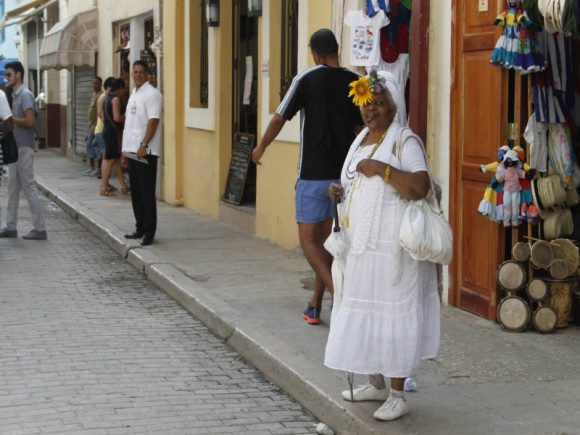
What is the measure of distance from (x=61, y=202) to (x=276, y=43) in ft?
20.6

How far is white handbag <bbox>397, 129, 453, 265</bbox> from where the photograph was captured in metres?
4.94

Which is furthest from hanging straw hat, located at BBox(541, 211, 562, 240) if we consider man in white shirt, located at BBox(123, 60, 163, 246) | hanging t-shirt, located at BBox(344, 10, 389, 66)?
man in white shirt, located at BBox(123, 60, 163, 246)

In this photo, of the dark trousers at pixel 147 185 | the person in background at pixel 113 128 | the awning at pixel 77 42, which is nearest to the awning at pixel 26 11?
the awning at pixel 77 42

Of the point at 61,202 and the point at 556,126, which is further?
the point at 61,202

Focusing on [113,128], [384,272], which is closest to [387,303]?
[384,272]

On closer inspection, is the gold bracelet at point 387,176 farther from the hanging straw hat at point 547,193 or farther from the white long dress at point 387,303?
the hanging straw hat at point 547,193

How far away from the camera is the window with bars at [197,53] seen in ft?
48.6

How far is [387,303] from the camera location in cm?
505

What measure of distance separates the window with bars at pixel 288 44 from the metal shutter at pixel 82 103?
13.2 m

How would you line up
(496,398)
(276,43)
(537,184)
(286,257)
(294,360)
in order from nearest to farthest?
(496,398)
(294,360)
(537,184)
(286,257)
(276,43)

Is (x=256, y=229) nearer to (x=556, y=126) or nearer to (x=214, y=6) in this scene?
(x=214, y=6)

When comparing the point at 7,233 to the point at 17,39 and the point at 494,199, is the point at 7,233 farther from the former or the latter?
the point at 17,39

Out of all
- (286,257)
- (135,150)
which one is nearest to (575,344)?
(286,257)

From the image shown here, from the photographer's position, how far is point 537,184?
277 inches
